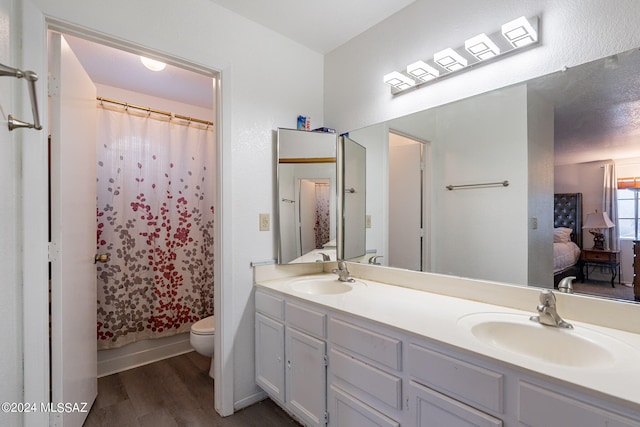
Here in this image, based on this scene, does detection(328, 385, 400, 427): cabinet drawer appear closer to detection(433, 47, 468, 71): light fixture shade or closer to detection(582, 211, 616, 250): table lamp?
detection(582, 211, 616, 250): table lamp

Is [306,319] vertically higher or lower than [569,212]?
lower

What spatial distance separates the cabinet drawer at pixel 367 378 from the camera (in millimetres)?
1137

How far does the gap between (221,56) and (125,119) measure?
1194mm

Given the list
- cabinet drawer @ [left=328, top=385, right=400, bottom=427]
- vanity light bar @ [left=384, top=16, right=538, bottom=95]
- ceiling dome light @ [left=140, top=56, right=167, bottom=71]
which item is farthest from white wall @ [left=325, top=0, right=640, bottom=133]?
cabinet drawer @ [left=328, top=385, right=400, bottom=427]

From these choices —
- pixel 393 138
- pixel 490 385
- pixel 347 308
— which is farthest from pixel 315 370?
pixel 393 138

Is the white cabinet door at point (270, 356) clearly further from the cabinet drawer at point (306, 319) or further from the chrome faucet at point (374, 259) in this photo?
the chrome faucet at point (374, 259)

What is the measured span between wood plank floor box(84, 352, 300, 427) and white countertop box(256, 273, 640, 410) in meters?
0.80

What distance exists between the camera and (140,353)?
2506 mm

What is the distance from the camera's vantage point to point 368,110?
206cm

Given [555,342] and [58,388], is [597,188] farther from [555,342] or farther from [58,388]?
[58,388]

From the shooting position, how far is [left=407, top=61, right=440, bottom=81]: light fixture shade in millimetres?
1641

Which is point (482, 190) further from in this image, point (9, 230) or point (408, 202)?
point (9, 230)

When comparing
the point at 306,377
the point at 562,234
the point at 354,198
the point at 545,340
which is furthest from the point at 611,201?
the point at 306,377

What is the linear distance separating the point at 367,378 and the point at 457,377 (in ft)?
1.32
